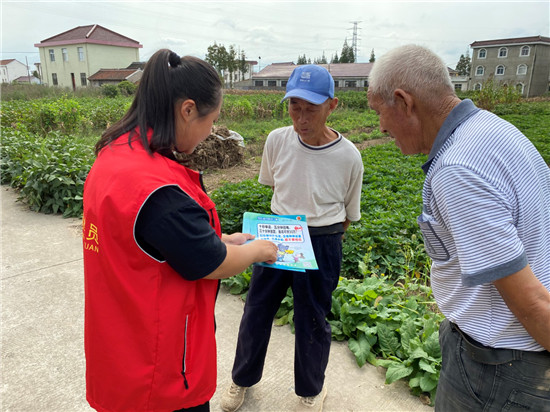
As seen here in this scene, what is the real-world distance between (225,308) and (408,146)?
8.09 ft

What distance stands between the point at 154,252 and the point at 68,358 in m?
2.09

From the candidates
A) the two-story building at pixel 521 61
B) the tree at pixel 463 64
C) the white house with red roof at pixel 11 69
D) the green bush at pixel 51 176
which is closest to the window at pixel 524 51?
the two-story building at pixel 521 61

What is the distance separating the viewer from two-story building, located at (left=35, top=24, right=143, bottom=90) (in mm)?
47812

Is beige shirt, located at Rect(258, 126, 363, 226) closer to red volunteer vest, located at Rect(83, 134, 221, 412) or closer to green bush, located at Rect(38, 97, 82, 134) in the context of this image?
red volunteer vest, located at Rect(83, 134, 221, 412)

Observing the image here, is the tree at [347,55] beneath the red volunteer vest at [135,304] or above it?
above

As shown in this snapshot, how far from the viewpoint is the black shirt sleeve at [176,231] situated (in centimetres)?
119

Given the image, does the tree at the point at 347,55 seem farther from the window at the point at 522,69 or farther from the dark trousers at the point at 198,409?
the dark trousers at the point at 198,409

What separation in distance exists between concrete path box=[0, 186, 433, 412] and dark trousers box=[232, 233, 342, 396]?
0.24m

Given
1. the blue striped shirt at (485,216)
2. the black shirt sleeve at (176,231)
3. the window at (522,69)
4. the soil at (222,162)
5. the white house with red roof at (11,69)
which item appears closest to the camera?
the blue striped shirt at (485,216)

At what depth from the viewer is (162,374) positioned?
1.37m

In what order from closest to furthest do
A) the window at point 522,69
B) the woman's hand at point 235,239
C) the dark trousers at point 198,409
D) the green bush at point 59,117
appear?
the dark trousers at point 198,409 → the woman's hand at point 235,239 → the green bush at point 59,117 → the window at point 522,69

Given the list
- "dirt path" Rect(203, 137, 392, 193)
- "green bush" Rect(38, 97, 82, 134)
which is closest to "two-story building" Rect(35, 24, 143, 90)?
"green bush" Rect(38, 97, 82, 134)

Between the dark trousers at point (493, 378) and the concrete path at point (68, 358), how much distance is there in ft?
3.94

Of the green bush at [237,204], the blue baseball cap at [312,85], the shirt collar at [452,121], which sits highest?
the blue baseball cap at [312,85]
